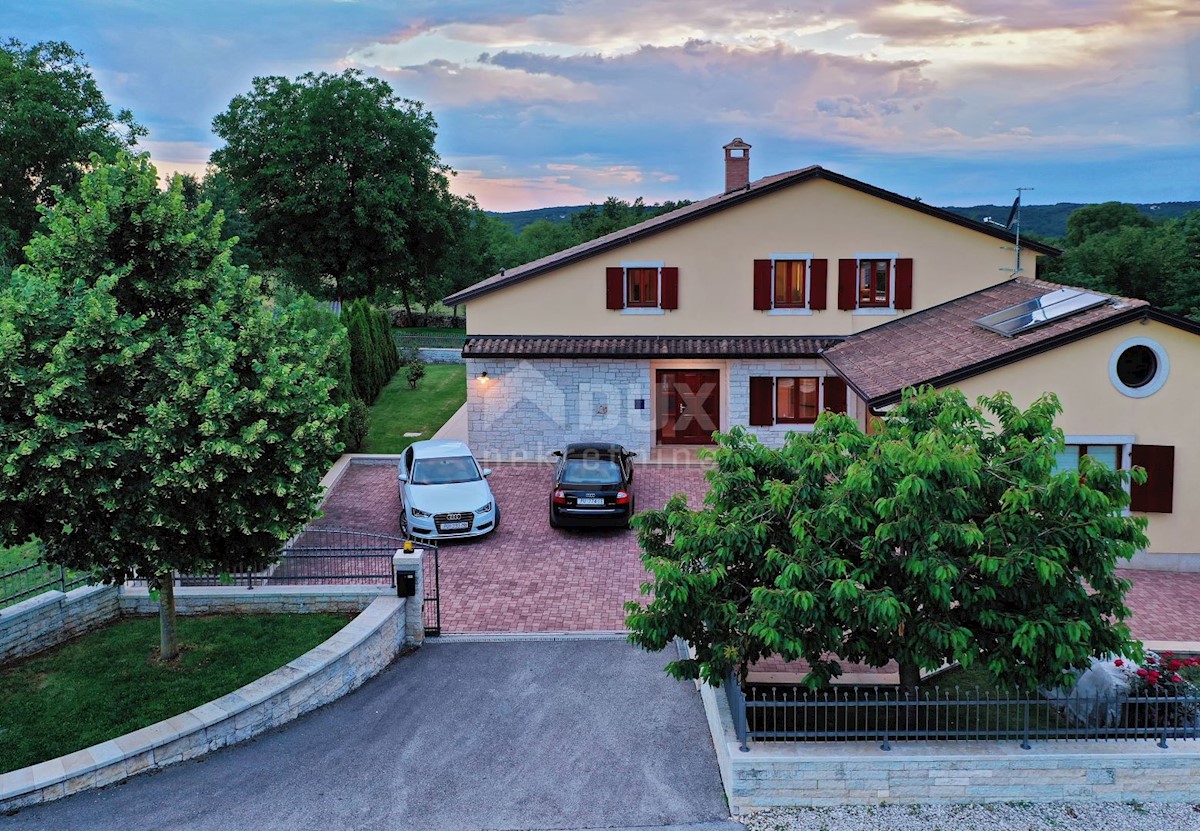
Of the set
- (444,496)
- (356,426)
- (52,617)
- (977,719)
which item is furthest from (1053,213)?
(52,617)

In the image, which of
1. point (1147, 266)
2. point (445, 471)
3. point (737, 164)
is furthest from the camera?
point (1147, 266)

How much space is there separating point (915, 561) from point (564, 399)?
16.1 m

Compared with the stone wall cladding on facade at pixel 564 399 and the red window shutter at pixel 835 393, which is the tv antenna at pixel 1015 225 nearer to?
the red window shutter at pixel 835 393

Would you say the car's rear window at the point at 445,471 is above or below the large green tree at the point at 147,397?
below

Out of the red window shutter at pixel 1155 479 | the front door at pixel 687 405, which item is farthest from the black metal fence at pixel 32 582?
the red window shutter at pixel 1155 479

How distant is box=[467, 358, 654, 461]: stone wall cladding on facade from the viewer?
78.9 feet

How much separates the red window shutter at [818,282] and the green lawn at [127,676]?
1530cm

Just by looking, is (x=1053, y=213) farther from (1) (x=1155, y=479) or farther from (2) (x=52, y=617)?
(2) (x=52, y=617)

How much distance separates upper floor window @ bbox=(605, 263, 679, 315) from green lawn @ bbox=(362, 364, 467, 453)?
23.6ft

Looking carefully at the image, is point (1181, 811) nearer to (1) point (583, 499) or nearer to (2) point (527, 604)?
(2) point (527, 604)

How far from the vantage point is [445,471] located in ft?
62.7

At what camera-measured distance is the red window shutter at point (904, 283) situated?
2378cm

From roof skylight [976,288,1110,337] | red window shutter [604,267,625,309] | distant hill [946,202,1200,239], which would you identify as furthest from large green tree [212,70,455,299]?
distant hill [946,202,1200,239]

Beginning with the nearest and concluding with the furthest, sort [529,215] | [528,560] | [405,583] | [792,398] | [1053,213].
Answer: [405,583] < [528,560] < [792,398] < [1053,213] < [529,215]
